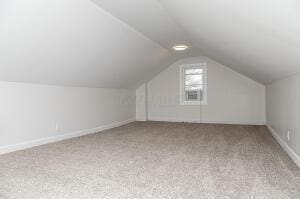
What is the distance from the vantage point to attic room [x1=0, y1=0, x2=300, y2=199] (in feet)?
6.06

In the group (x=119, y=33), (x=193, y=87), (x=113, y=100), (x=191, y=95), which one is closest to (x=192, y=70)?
(x=193, y=87)

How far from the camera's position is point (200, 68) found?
21.6 feet

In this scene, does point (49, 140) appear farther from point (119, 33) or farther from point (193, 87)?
point (193, 87)

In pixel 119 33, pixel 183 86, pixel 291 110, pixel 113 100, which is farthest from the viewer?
pixel 183 86

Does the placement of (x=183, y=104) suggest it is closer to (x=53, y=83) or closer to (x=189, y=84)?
(x=189, y=84)

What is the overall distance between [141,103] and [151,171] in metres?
4.84

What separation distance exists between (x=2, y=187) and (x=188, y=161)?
6.43 feet

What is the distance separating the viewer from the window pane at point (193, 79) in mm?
6624

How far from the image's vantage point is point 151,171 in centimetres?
235

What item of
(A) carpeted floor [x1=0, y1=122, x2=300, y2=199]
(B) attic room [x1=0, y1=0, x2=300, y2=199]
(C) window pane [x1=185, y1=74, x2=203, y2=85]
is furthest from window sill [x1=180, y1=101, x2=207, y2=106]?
(A) carpeted floor [x1=0, y1=122, x2=300, y2=199]

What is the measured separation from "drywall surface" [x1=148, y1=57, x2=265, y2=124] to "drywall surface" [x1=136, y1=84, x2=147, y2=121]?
6.8 inches

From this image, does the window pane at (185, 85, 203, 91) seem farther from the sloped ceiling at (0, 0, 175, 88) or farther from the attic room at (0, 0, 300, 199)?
the sloped ceiling at (0, 0, 175, 88)

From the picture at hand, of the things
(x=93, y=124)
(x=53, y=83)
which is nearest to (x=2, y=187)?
(x=53, y=83)

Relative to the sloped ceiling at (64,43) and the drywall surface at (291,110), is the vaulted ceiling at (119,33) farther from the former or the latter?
the drywall surface at (291,110)
